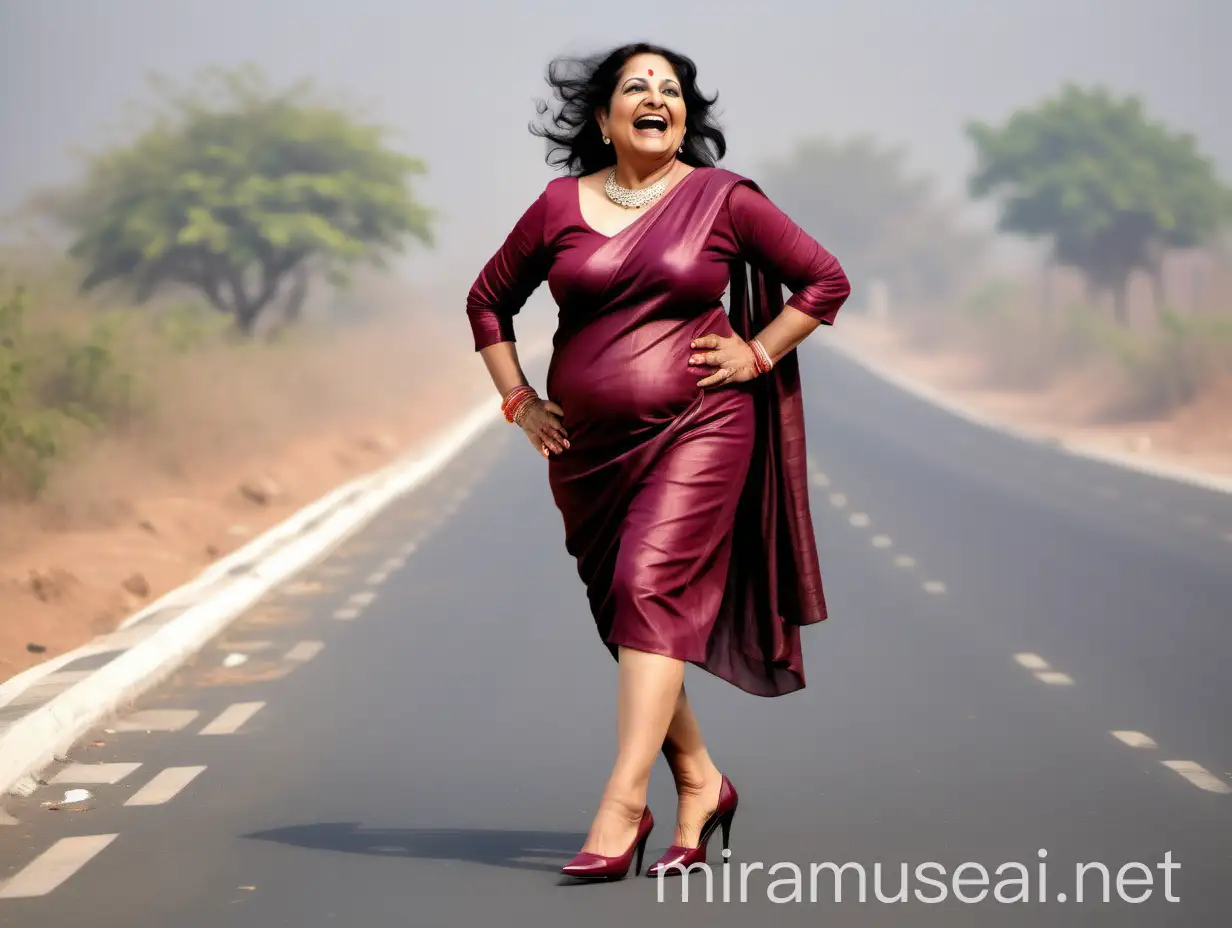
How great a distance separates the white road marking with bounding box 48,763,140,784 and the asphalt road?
0.08 feet

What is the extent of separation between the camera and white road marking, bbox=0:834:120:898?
7.09m

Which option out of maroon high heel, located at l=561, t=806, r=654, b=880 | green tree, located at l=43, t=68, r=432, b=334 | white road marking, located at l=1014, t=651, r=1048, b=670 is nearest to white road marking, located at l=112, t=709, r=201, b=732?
maroon high heel, located at l=561, t=806, r=654, b=880

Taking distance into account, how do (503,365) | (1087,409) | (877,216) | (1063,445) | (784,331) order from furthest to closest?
(877,216)
(1087,409)
(1063,445)
(503,365)
(784,331)

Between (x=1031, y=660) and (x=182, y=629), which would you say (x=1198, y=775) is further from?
(x=182, y=629)

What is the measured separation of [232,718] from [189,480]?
48.7ft

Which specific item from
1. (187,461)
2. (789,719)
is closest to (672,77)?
(789,719)

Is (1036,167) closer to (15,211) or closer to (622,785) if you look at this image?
(15,211)

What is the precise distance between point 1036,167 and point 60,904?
66.9 m

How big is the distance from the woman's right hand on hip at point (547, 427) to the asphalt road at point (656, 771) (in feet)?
3.99

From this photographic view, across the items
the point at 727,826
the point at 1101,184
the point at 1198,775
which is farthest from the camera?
the point at 1101,184

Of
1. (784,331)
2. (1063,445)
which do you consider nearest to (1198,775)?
(784,331)

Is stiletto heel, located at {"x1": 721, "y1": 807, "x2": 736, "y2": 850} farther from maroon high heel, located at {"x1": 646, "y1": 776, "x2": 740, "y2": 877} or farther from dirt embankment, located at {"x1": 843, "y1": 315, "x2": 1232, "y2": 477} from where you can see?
dirt embankment, located at {"x1": 843, "y1": 315, "x2": 1232, "y2": 477}

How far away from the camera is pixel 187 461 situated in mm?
25859

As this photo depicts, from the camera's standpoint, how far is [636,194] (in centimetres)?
709
